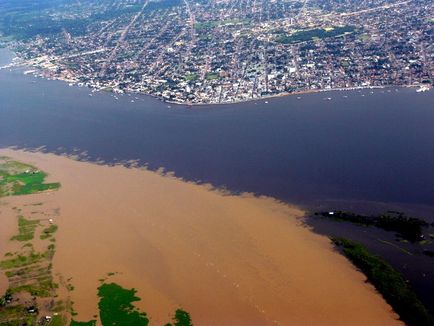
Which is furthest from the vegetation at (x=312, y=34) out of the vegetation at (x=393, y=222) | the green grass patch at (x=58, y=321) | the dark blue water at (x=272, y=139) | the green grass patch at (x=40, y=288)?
the green grass patch at (x=58, y=321)

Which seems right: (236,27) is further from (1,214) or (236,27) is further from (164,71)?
(1,214)

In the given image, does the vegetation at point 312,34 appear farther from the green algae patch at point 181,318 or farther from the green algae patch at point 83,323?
the green algae patch at point 83,323

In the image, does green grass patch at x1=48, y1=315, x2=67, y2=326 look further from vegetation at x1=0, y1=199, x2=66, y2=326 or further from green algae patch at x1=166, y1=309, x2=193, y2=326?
green algae patch at x1=166, y1=309, x2=193, y2=326

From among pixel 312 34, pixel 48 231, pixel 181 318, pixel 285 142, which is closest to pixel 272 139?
pixel 285 142

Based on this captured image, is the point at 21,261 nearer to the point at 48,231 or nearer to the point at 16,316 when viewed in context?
the point at 48,231

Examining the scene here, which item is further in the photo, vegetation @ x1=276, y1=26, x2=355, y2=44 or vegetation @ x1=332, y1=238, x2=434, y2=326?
vegetation @ x1=276, y1=26, x2=355, y2=44

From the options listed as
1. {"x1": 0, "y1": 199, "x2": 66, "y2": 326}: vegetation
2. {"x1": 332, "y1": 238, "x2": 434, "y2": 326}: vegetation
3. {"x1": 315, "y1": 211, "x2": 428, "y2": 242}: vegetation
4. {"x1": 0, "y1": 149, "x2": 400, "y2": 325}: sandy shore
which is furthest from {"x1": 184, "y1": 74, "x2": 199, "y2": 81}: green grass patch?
{"x1": 332, "y1": 238, "x2": 434, "y2": 326}: vegetation
